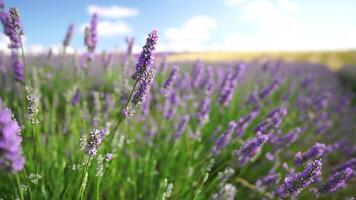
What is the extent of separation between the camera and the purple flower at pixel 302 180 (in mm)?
1766

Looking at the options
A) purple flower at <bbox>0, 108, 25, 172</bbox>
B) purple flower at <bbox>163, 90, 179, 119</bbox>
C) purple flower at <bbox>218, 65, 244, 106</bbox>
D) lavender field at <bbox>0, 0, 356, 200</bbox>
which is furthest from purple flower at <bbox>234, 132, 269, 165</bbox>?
purple flower at <bbox>163, 90, 179, 119</bbox>

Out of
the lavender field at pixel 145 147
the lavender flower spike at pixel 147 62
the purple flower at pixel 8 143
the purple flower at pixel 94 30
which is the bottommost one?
Answer: the lavender field at pixel 145 147

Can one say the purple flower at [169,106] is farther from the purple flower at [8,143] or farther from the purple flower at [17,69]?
the purple flower at [8,143]

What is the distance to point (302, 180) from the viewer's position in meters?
1.81

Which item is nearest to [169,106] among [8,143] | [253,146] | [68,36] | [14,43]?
[68,36]

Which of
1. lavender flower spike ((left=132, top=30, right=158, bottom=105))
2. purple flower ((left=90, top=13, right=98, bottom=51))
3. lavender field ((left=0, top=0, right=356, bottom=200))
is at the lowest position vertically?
lavender field ((left=0, top=0, right=356, bottom=200))

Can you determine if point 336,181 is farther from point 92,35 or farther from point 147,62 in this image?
point 92,35

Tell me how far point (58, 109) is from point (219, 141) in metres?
3.63

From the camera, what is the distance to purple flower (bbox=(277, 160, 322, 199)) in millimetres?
1766

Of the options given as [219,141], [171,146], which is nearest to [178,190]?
[219,141]

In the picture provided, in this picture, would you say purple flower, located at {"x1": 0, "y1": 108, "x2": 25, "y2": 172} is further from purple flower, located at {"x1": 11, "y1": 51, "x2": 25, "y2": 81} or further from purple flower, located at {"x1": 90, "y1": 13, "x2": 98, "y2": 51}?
purple flower, located at {"x1": 90, "y1": 13, "x2": 98, "y2": 51}

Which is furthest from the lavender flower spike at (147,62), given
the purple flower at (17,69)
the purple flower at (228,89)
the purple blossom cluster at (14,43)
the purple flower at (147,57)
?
the purple flower at (228,89)

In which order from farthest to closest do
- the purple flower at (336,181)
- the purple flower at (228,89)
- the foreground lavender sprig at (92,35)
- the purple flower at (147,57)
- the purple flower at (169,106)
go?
the purple flower at (169,106) → the purple flower at (228,89) → the foreground lavender sprig at (92,35) → the purple flower at (336,181) → the purple flower at (147,57)

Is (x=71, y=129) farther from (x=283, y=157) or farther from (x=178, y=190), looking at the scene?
(x=283, y=157)
